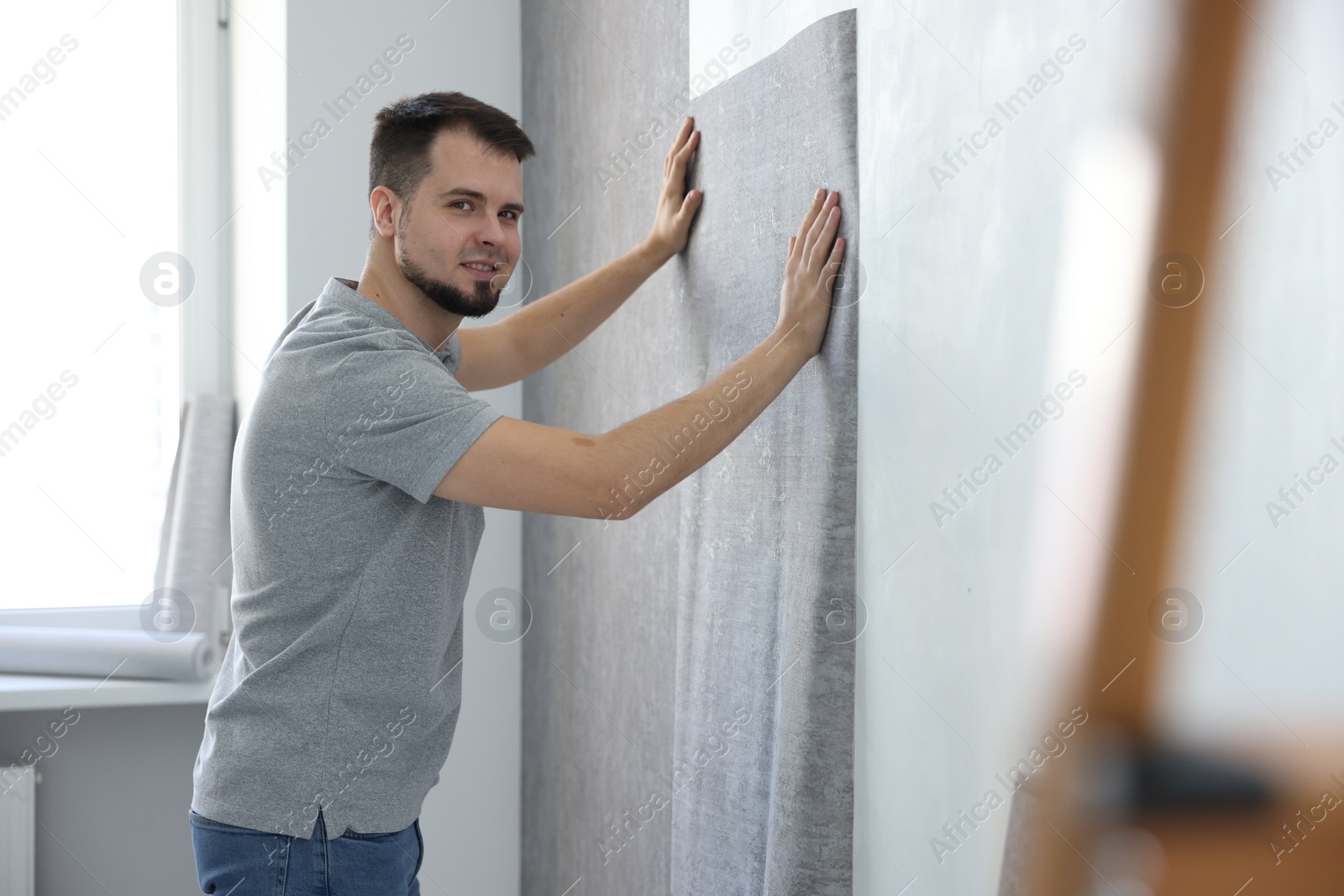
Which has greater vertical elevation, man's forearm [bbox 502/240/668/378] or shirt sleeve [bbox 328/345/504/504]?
man's forearm [bbox 502/240/668/378]

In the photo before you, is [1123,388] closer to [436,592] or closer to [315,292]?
[436,592]

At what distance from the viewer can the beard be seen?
4.09 feet

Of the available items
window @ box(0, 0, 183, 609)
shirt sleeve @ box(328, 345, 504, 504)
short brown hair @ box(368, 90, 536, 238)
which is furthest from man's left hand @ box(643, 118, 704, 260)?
window @ box(0, 0, 183, 609)

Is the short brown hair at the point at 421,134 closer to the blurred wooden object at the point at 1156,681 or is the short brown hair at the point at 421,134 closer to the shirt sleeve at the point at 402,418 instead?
the shirt sleeve at the point at 402,418

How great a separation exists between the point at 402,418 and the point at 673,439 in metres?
0.27

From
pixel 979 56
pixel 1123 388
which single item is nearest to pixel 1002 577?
pixel 1123 388

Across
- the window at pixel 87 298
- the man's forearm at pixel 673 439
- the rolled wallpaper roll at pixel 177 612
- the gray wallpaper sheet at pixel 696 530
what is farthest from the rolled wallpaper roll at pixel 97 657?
the man's forearm at pixel 673 439

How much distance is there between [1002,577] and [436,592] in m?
0.63

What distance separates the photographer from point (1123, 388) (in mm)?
767

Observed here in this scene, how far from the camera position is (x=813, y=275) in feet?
3.71

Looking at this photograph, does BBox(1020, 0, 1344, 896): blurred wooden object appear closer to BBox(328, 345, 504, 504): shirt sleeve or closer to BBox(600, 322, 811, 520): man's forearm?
BBox(600, 322, 811, 520): man's forearm

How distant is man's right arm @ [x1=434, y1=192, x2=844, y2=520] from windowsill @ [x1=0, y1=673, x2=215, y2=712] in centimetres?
144

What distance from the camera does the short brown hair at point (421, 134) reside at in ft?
4.22

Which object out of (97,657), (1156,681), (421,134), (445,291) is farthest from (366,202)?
(1156,681)
